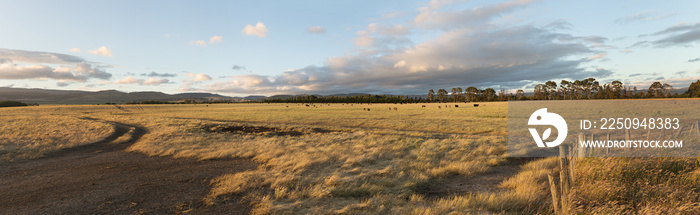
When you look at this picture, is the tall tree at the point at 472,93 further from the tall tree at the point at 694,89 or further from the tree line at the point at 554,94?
the tall tree at the point at 694,89

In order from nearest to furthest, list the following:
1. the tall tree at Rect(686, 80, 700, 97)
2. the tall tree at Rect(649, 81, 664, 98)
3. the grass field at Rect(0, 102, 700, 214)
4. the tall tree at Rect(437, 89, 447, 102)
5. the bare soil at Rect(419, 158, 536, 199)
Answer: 1. the grass field at Rect(0, 102, 700, 214)
2. the bare soil at Rect(419, 158, 536, 199)
3. the tall tree at Rect(686, 80, 700, 97)
4. the tall tree at Rect(649, 81, 664, 98)
5. the tall tree at Rect(437, 89, 447, 102)

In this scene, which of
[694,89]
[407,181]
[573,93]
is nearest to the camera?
[407,181]

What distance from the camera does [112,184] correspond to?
962 centimetres

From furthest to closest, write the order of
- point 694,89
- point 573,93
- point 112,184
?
1. point 573,93
2. point 694,89
3. point 112,184

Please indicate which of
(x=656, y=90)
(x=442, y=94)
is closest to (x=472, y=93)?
(x=442, y=94)

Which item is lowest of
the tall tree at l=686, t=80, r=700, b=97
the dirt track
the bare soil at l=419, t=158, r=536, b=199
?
the bare soil at l=419, t=158, r=536, b=199

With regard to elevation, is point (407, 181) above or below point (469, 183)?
above

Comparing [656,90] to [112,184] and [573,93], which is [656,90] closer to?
[573,93]

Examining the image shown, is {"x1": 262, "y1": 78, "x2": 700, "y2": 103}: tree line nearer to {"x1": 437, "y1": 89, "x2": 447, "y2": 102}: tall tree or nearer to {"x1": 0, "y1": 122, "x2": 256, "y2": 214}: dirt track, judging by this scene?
{"x1": 437, "y1": 89, "x2": 447, "y2": 102}: tall tree

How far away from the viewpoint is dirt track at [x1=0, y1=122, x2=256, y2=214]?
7.50m

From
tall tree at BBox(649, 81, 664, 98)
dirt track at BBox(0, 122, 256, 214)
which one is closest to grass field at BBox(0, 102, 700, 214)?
dirt track at BBox(0, 122, 256, 214)

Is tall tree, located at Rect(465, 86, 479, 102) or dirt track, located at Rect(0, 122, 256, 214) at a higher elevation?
tall tree, located at Rect(465, 86, 479, 102)

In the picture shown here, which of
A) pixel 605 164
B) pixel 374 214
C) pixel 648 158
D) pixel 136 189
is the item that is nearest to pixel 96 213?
pixel 136 189

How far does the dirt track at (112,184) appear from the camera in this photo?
750cm
